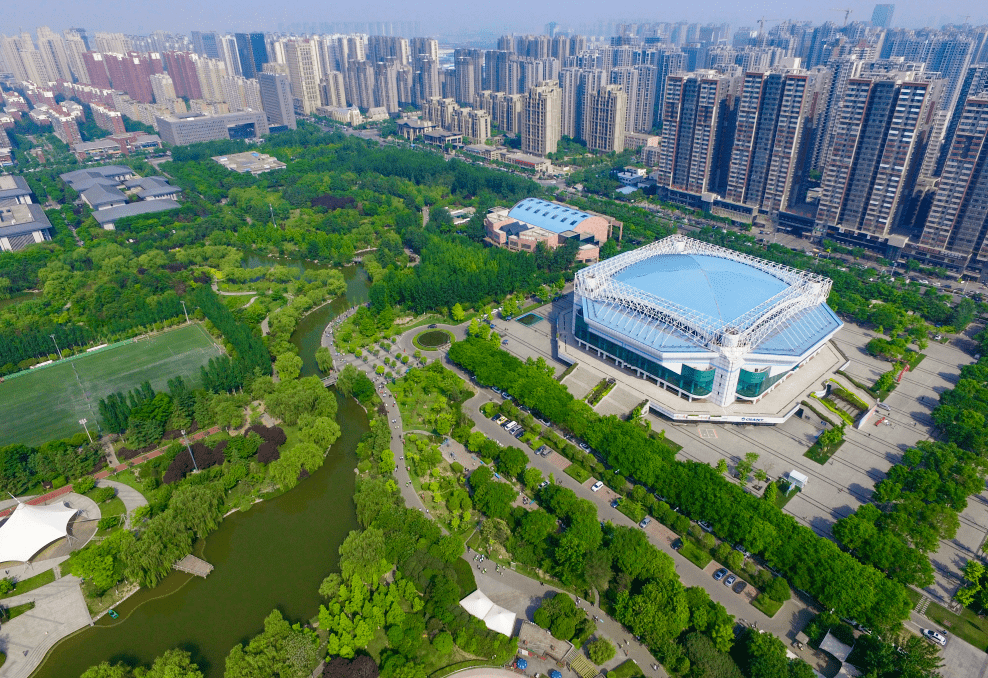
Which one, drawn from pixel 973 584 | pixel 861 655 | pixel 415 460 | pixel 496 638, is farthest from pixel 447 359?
pixel 973 584

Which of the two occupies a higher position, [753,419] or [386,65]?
[386,65]

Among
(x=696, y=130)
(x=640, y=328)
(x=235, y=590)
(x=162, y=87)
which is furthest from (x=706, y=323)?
(x=162, y=87)

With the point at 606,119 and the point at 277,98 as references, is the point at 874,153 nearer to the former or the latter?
the point at 606,119

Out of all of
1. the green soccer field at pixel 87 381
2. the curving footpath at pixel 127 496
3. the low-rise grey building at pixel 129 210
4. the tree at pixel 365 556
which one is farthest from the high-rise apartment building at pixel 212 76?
the tree at pixel 365 556

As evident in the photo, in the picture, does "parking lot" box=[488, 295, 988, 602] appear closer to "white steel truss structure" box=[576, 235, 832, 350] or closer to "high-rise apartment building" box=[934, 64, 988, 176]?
"white steel truss structure" box=[576, 235, 832, 350]

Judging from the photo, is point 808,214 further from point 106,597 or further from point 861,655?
point 106,597
